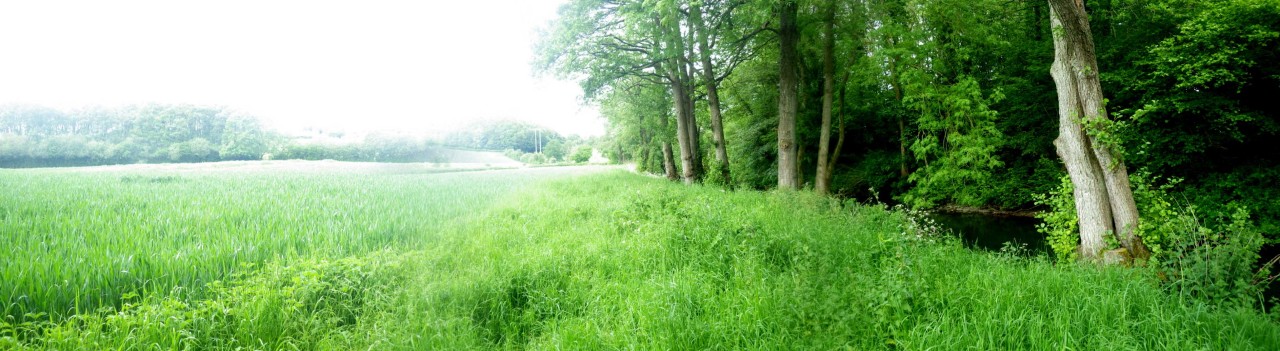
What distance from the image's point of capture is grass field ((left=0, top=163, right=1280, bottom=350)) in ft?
8.59

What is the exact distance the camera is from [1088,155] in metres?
5.57

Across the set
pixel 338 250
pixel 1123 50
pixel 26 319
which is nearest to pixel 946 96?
pixel 1123 50

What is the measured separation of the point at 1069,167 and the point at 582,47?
1022cm

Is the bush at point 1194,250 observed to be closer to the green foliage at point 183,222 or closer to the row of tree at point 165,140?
the green foliage at point 183,222

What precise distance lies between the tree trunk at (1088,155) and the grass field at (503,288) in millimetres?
1551

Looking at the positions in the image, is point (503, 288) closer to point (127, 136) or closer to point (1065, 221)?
point (127, 136)

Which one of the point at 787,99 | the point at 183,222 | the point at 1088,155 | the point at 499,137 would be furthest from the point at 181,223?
the point at 787,99

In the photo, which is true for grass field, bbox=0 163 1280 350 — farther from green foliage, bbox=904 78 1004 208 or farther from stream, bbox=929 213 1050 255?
green foliage, bbox=904 78 1004 208

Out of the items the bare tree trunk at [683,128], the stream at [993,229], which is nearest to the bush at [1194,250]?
the stream at [993,229]

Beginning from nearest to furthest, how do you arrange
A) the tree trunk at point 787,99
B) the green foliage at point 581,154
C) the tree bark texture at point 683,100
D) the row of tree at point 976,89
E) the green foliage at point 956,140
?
1. the row of tree at point 976,89
2. the tree trunk at point 787,99
3. the green foliage at point 956,140
4. the tree bark texture at point 683,100
5. the green foliage at point 581,154

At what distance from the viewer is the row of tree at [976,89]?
19.1 ft

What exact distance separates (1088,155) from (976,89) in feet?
25.6

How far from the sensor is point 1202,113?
909cm

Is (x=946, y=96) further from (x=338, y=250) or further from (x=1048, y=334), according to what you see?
(x=338, y=250)
